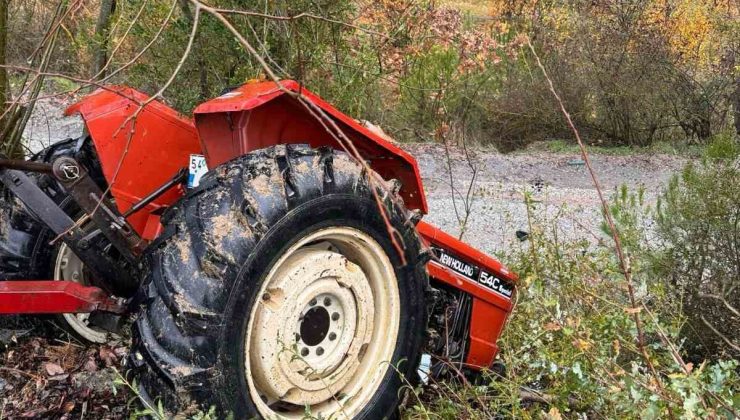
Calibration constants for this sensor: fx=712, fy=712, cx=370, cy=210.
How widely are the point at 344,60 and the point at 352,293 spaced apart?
479 centimetres

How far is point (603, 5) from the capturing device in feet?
46.6

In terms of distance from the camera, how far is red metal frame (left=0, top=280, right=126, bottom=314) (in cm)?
270

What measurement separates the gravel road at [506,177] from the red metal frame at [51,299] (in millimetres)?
5319

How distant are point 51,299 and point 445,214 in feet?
20.3

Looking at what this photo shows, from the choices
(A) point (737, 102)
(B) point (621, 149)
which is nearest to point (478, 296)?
(B) point (621, 149)

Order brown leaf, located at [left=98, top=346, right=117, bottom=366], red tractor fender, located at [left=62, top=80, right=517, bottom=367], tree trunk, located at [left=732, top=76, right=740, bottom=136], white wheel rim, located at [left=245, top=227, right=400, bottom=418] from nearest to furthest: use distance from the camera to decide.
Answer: white wheel rim, located at [left=245, top=227, right=400, bottom=418] < red tractor fender, located at [left=62, top=80, right=517, bottom=367] < brown leaf, located at [left=98, top=346, right=117, bottom=366] < tree trunk, located at [left=732, top=76, right=740, bottom=136]

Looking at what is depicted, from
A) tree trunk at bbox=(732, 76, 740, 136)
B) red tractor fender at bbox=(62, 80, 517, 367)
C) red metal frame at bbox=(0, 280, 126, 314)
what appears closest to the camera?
red metal frame at bbox=(0, 280, 126, 314)

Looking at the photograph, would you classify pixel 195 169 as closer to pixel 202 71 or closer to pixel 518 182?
pixel 202 71

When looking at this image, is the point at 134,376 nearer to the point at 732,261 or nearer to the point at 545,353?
the point at 545,353

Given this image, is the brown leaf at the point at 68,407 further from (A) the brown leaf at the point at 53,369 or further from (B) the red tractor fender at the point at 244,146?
(B) the red tractor fender at the point at 244,146

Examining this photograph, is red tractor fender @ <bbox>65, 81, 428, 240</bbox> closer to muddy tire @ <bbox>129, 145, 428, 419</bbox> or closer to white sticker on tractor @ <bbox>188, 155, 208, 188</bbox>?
white sticker on tractor @ <bbox>188, 155, 208, 188</bbox>

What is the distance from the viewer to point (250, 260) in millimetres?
2377

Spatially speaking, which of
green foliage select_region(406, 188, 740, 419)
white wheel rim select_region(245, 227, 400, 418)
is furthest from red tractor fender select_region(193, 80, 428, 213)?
green foliage select_region(406, 188, 740, 419)

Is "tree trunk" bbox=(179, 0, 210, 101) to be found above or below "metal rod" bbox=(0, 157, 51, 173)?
above
